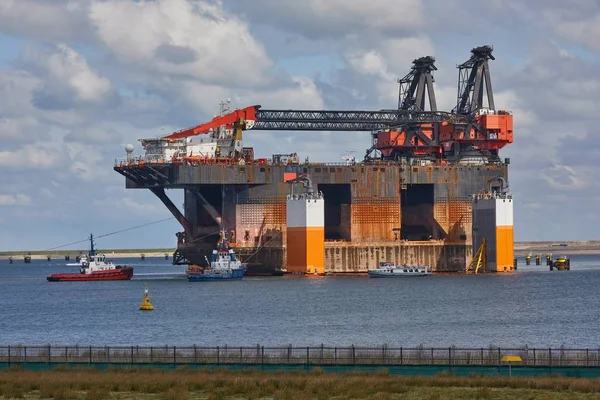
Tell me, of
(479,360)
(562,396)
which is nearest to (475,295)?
(479,360)

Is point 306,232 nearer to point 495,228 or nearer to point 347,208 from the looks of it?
point 347,208

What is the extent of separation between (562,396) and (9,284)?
13266 cm

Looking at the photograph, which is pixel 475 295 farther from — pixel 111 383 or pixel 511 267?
pixel 111 383

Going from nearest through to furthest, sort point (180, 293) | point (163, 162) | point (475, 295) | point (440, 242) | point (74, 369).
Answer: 1. point (74, 369)
2. point (475, 295)
3. point (180, 293)
4. point (163, 162)
5. point (440, 242)

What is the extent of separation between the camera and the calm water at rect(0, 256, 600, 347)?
8625 cm

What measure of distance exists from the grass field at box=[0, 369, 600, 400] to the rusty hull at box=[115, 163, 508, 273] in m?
83.8

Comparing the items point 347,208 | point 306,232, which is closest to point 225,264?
point 306,232

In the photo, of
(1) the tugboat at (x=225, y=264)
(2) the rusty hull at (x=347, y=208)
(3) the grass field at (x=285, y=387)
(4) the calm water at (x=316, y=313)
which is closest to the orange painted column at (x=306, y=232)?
(4) the calm water at (x=316, y=313)

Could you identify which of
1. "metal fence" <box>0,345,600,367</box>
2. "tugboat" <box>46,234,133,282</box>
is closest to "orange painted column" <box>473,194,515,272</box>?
"tugboat" <box>46,234,133,282</box>

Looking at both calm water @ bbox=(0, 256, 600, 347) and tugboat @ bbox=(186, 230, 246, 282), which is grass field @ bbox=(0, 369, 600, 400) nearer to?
calm water @ bbox=(0, 256, 600, 347)

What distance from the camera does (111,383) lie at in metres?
56.0

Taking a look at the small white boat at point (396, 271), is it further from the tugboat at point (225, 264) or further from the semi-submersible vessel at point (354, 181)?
the tugboat at point (225, 264)

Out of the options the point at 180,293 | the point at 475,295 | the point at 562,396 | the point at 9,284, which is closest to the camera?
the point at 562,396

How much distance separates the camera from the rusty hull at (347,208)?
145m
